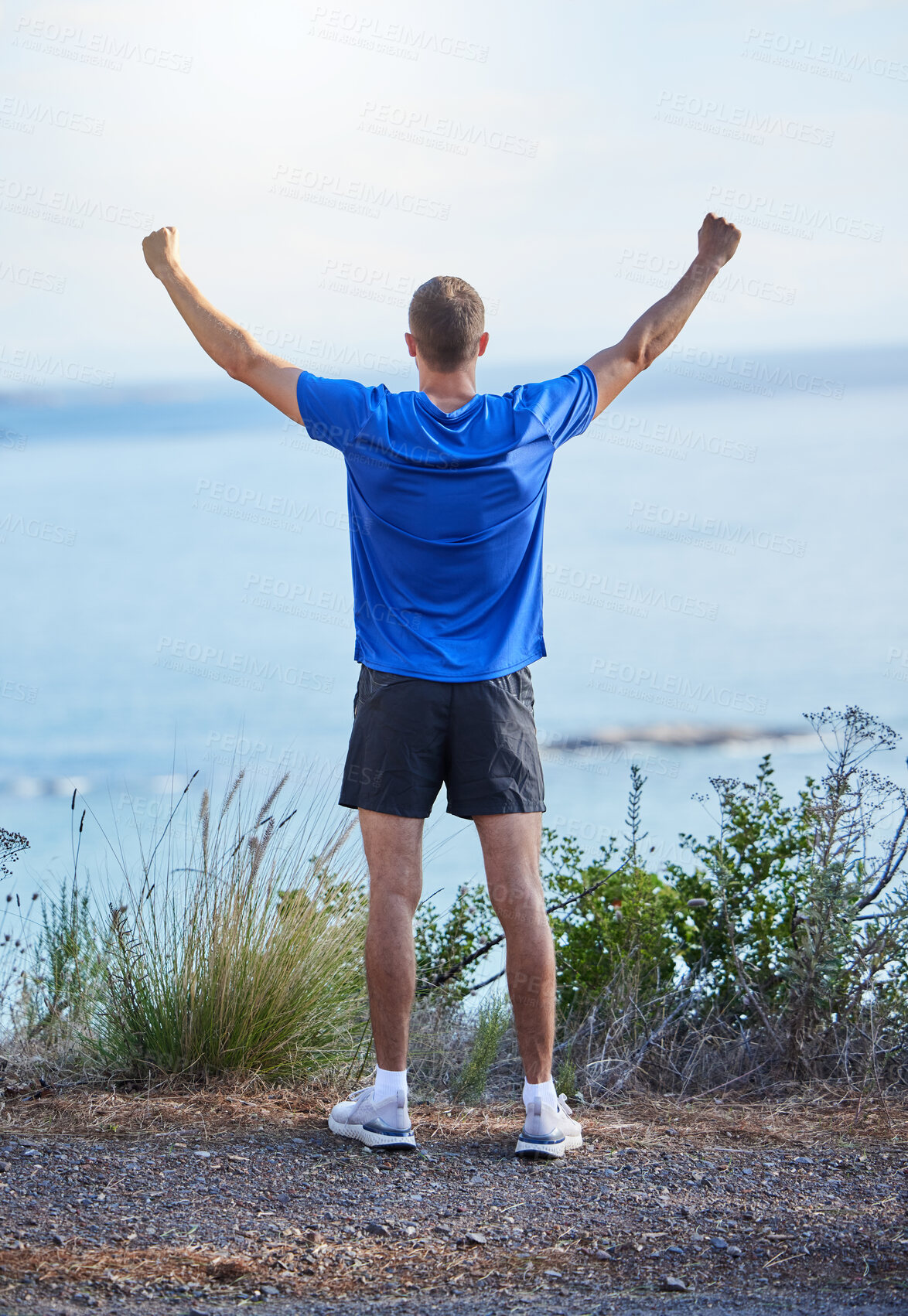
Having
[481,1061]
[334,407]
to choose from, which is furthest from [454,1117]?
[334,407]

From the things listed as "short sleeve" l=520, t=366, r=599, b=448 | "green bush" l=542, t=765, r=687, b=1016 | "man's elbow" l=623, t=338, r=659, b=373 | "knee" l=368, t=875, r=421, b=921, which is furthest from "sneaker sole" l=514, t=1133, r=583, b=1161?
"man's elbow" l=623, t=338, r=659, b=373

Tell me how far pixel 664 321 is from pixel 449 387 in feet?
2.33

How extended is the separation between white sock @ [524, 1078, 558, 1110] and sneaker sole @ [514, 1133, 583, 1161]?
0.09 metres

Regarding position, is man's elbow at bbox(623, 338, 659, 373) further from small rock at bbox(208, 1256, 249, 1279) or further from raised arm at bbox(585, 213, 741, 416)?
small rock at bbox(208, 1256, 249, 1279)

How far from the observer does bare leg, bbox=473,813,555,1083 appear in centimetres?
341

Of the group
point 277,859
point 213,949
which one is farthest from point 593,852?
point 213,949

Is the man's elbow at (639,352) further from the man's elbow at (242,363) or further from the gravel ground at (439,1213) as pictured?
the gravel ground at (439,1213)

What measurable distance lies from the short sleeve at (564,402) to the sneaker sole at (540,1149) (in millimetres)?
1871

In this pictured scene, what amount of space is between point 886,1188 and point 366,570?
80.8 inches

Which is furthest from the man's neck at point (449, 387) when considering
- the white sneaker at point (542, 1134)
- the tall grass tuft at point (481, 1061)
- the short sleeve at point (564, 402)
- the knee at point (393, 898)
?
the tall grass tuft at point (481, 1061)

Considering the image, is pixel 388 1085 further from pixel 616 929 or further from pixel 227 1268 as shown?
pixel 616 929

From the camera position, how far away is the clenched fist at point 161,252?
3625 millimetres

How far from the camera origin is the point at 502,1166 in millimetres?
3348

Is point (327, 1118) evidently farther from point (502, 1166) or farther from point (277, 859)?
point (277, 859)
